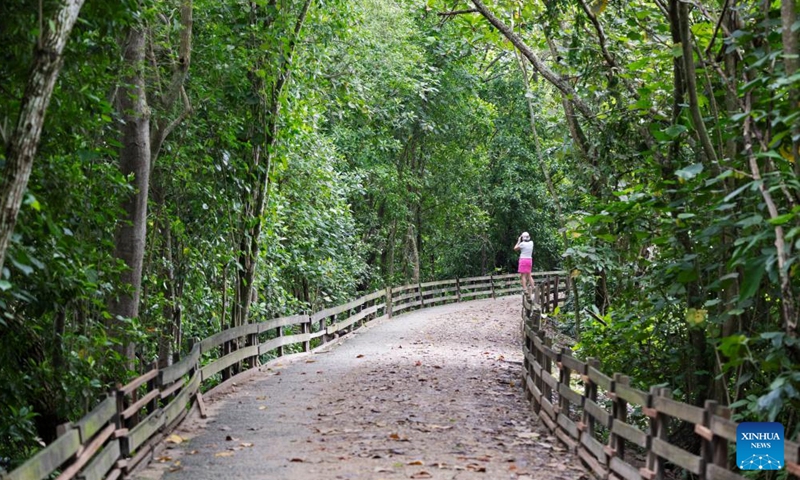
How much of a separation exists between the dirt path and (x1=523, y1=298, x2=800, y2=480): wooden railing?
0.29m

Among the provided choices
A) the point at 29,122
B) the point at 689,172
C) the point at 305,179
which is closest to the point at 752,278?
the point at 689,172

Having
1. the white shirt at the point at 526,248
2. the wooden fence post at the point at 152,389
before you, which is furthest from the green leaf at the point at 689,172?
the white shirt at the point at 526,248

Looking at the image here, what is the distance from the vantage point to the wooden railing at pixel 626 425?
585 cm

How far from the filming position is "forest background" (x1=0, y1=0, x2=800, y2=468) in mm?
6660

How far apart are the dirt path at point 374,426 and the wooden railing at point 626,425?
287 mm

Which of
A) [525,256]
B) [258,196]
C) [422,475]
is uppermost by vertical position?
[258,196]

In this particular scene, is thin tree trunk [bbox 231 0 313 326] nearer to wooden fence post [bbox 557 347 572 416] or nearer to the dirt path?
the dirt path

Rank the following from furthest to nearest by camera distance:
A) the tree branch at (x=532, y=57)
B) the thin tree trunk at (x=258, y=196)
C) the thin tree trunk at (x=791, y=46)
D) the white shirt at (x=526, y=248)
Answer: the white shirt at (x=526, y=248)
the thin tree trunk at (x=258, y=196)
the tree branch at (x=532, y=57)
the thin tree trunk at (x=791, y=46)

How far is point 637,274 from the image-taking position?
14930mm

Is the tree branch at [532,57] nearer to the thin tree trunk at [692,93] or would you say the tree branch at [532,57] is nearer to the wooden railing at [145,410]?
the thin tree trunk at [692,93]

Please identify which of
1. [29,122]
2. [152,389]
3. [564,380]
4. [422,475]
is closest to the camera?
[29,122]

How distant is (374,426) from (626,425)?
3.54m

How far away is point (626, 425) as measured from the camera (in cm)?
759

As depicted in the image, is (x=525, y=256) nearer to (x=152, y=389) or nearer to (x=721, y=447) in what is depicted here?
(x=152, y=389)
